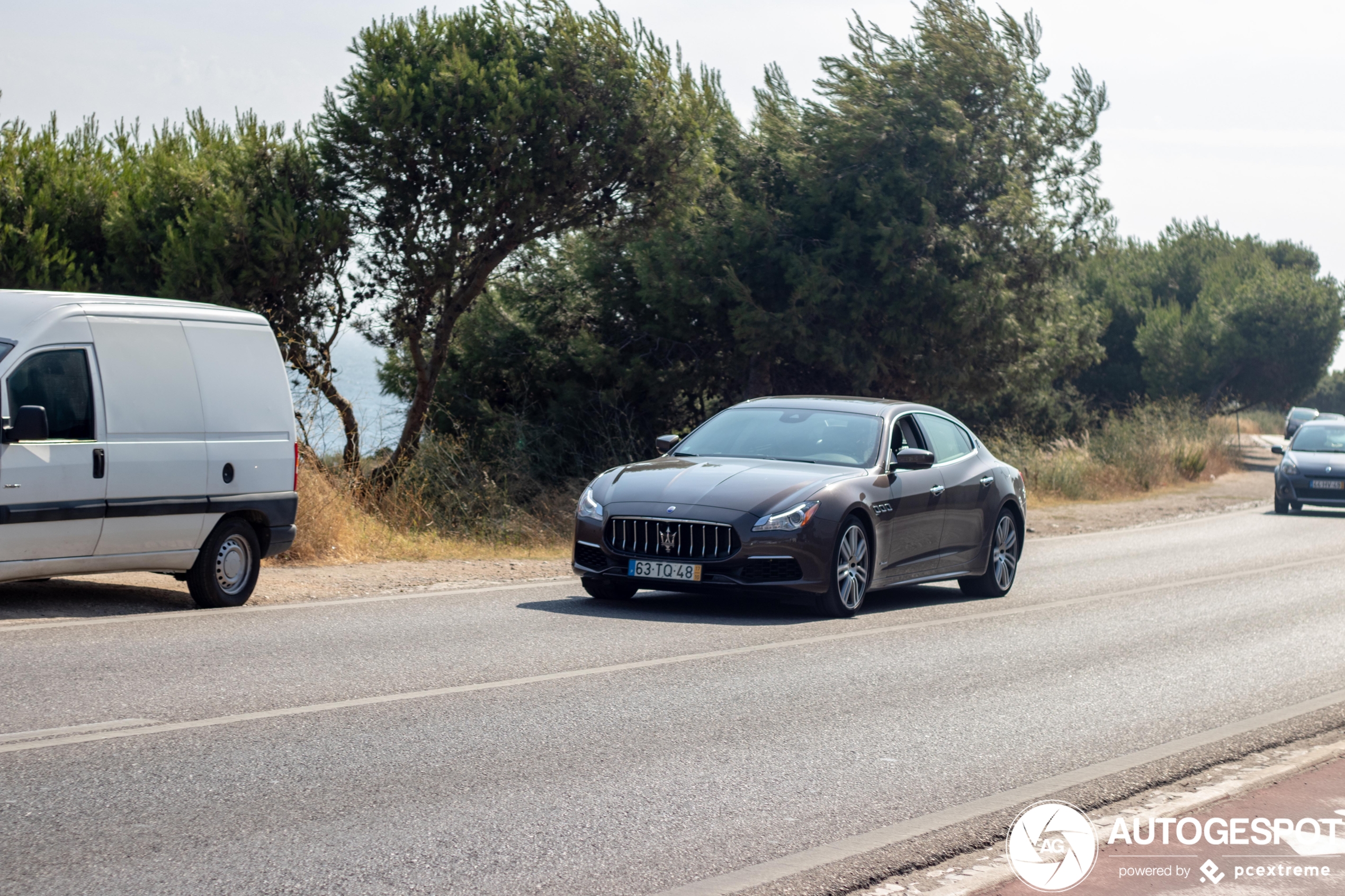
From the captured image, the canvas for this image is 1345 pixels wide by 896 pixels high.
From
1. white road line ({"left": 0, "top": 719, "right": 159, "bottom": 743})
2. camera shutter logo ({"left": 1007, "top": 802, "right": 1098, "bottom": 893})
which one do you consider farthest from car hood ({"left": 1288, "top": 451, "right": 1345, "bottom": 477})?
white road line ({"left": 0, "top": 719, "right": 159, "bottom": 743})

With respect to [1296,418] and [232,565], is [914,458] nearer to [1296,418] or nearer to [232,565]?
[232,565]

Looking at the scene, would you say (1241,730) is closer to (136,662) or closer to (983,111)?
(136,662)

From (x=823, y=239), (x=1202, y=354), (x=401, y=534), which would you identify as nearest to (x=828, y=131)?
(x=823, y=239)

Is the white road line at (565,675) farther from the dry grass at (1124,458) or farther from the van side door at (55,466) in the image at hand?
the dry grass at (1124,458)

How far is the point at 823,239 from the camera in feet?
81.2

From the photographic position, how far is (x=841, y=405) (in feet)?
40.7

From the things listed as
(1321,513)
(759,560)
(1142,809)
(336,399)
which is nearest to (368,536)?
(759,560)

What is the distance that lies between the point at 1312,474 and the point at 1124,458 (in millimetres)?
7376

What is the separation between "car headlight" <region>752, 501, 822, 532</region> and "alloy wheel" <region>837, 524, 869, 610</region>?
0.44m

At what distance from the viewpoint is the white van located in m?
9.11

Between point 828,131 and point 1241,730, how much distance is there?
18868 mm

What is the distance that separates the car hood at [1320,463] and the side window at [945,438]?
1560 centimetres

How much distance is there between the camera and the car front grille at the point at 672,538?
34.1ft

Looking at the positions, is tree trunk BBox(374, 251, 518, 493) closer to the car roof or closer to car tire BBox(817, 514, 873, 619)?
the car roof
